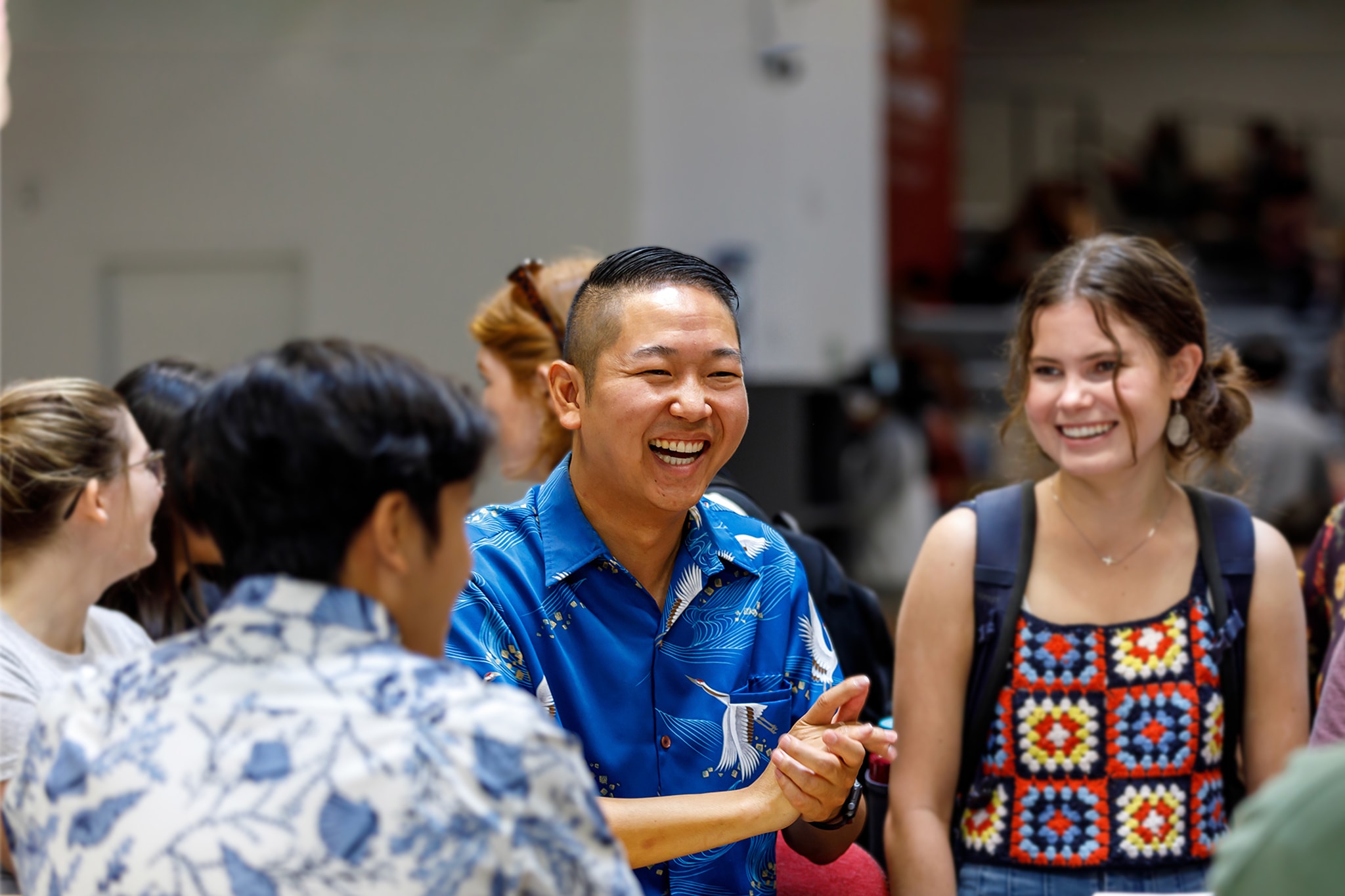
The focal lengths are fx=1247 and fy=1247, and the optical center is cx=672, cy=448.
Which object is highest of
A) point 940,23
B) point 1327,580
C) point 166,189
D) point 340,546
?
point 940,23

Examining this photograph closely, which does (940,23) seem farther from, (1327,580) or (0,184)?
(1327,580)

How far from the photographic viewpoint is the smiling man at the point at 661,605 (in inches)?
64.2

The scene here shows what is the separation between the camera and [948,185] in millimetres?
8805

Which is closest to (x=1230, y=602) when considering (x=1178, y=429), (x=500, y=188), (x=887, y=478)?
(x=1178, y=429)

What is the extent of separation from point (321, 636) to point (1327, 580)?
5.80ft

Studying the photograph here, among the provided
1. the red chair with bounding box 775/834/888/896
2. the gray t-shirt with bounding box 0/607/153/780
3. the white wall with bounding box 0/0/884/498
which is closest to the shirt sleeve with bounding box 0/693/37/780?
the gray t-shirt with bounding box 0/607/153/780

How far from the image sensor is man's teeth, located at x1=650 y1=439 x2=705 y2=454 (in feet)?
5.60

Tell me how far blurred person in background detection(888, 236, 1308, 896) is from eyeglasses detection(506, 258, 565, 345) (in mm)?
819

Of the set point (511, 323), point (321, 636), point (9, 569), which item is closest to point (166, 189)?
point (511, 323)

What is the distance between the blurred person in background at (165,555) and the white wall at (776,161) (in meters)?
4.66

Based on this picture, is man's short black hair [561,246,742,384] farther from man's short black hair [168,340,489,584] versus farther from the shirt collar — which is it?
man's short black hair [168,340,489,584]

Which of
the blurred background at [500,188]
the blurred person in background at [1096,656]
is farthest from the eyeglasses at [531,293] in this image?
the blurred background at [500,188]

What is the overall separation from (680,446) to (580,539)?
7.5 inches

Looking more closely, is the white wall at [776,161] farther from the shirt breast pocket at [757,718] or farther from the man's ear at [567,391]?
the shirt breast pocket at [757,718]
